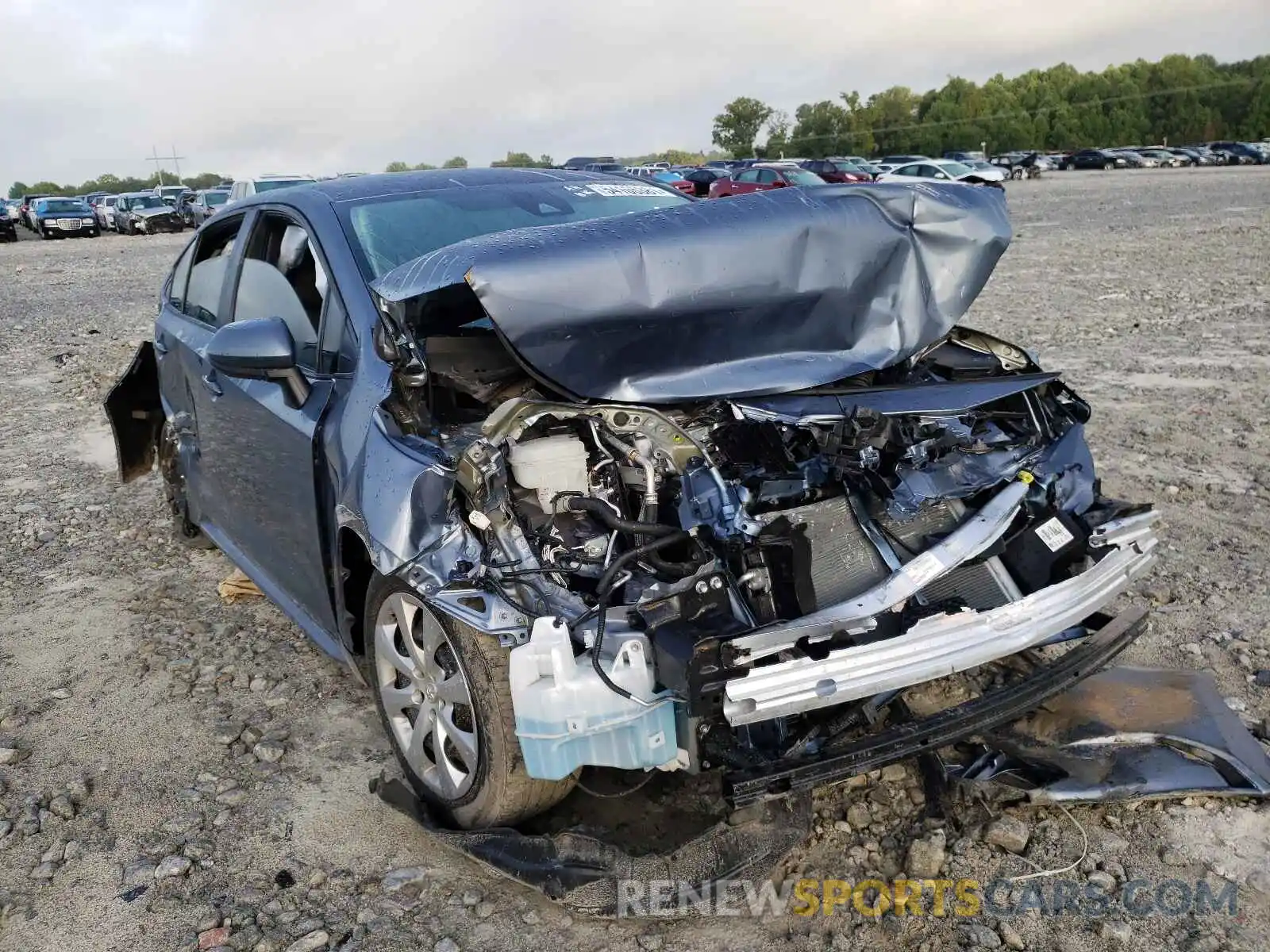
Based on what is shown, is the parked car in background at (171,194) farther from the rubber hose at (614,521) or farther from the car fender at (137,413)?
the rubber hose at (614,521)

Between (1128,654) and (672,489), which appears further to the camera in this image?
(1128,654)

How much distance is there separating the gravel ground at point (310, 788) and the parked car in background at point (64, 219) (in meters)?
32.3

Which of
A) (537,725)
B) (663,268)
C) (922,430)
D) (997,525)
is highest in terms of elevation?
(663,268)

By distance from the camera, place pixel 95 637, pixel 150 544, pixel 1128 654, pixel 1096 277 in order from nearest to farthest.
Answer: pixel 1128 654 → pixel 95 637 → pixel 150 544 → pixel 1096 277

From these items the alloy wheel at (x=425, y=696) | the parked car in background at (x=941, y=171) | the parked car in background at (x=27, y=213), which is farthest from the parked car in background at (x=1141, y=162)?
the alloy wheel at (x=425, y=696)

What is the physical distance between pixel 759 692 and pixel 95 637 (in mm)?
3300

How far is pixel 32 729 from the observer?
359cm

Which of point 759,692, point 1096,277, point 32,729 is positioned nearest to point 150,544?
point 32,729

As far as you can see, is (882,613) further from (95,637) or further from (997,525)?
(95,637)

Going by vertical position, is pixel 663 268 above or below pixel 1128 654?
above

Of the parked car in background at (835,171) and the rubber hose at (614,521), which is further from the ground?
the parked car in background at (835,171)

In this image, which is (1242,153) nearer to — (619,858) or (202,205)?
(202,205)

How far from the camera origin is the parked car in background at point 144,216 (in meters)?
34.4

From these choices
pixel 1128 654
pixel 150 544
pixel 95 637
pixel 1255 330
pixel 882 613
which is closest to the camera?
pixel 882 613
